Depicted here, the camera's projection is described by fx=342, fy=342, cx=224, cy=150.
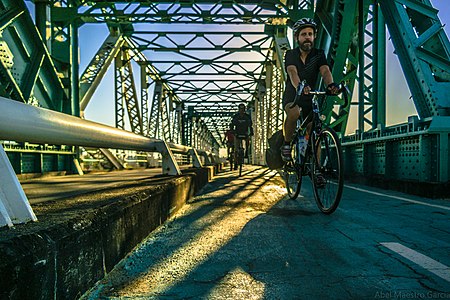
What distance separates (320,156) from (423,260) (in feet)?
6.48

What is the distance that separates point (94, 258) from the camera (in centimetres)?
165

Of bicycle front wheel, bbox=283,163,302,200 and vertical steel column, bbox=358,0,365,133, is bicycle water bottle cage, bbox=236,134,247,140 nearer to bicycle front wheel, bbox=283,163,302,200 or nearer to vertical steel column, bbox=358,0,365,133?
vertical steel column, bbox=358,0,365,133

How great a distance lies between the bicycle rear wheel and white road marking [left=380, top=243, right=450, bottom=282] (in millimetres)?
1043

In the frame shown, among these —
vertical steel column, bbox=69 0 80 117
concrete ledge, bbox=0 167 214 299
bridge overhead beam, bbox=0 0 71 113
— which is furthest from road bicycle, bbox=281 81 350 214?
vertical steel column, bbox=69 0 80 117

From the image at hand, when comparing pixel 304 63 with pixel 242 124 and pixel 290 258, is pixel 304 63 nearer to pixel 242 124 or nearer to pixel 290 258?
pixel 290 258

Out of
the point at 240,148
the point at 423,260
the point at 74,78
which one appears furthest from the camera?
the point at 240,148

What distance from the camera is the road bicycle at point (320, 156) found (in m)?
3.49

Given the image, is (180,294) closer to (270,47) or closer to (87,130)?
(87,130)

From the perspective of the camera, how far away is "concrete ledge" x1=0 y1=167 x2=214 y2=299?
109 centimetres

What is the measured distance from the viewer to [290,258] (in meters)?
2.15

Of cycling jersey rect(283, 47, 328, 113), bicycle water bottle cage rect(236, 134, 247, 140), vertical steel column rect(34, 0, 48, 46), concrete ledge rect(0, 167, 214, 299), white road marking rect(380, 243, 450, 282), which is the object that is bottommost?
white road marking rect(380, 243, 450, 282)

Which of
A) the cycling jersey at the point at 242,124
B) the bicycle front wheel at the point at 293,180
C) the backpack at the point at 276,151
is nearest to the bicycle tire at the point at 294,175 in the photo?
the bicycle front wheel at the point at 293,180

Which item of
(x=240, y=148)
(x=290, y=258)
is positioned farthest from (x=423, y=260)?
(x=240, y=148)

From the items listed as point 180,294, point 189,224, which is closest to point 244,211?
point 189,224
